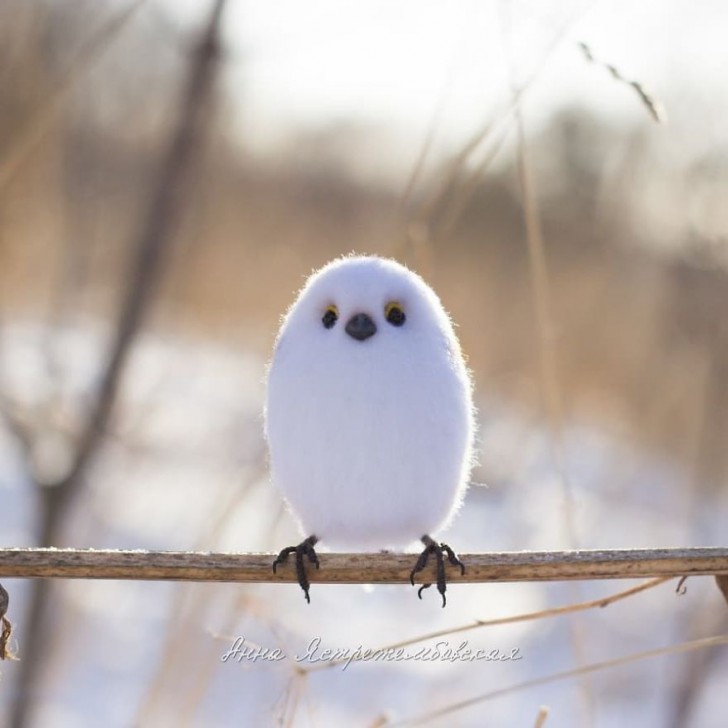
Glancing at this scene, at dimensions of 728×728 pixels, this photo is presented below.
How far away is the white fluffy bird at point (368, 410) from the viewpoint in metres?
1.25

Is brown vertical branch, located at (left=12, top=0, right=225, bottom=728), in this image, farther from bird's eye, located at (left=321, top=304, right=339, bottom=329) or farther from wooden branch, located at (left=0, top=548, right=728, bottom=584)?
wooden branch, located at (left=0, top=548, right=728, bottom=584)

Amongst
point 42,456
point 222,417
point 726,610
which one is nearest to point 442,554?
point 42,456

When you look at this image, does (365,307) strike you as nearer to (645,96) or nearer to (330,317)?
(330,317)

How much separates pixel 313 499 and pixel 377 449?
0.34 ft

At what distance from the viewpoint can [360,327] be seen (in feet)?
4.10

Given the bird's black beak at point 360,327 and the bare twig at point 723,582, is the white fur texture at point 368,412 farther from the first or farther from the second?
the bare twig at point 723,582

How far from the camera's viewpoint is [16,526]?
4.41 m

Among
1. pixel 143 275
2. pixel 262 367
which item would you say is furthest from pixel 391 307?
pixel 262 367

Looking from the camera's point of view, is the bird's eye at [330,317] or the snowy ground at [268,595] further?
the snowy ground at [268,595]

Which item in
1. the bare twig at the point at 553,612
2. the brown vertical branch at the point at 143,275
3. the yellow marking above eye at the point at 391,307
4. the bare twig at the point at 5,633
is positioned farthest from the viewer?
the brown vertical branch at the point at 143,275

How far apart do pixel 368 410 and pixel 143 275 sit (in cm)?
92

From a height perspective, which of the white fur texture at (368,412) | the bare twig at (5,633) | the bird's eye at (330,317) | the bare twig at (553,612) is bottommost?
the bare twig at (5,633)

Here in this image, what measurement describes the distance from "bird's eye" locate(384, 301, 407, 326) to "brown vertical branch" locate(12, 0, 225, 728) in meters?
0.84

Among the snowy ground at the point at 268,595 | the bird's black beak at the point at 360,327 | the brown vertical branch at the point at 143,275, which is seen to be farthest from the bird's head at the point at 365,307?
the brown vertical branch at the point at 143,275
